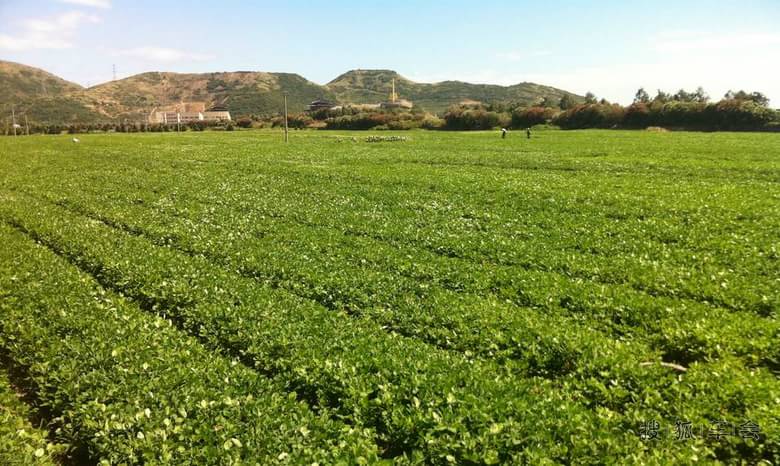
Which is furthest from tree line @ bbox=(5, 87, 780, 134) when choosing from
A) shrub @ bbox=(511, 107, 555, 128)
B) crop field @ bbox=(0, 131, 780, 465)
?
crop field @ bbox=(0, 131, 780, 465)

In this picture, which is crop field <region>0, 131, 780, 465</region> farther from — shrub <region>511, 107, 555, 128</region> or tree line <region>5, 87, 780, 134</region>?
shrub <region>511, 107, 555, 128</region>

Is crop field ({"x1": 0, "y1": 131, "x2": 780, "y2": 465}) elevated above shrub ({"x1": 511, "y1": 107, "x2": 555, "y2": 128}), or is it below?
below

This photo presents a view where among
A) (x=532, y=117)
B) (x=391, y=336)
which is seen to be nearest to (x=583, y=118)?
(x=532, y=117)

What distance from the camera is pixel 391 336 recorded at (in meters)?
8.88

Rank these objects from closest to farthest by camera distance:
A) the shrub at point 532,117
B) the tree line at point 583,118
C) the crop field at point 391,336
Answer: the crop field at point 391,336
the tree line at point 583,118
the shrub at point 532,117

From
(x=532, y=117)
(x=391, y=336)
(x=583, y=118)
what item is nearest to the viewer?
(x=391, y=336)

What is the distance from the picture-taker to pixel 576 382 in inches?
298

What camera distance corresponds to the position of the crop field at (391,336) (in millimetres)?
6152

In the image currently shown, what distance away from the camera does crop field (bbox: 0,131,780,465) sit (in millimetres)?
6152

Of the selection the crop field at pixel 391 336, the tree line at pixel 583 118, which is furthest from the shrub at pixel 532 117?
the crop field at pixel 391 336

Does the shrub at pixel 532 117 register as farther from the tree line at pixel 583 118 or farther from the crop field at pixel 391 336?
the crop field at pixel 391 336

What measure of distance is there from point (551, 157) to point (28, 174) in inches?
1731

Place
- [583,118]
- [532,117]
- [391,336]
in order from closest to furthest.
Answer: [391,336]
[583,118]
[532,117]

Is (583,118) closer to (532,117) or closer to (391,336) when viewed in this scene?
(532,117)
